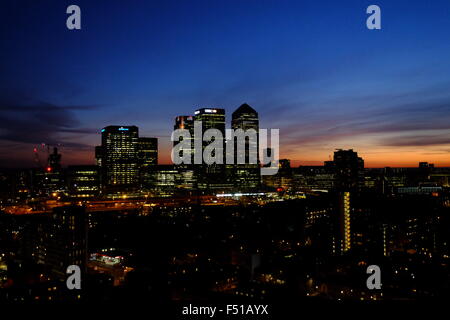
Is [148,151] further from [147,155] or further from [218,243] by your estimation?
[218,243]

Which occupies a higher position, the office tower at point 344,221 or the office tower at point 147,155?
the office tower at point 147,155

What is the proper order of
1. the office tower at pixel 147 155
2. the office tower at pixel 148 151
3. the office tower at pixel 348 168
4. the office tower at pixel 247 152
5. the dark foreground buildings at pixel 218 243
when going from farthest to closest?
the office tower at pixel 148 151, the office tower at pixel 147 155, the office tower at pixel 247 152, the office tower at pixel 348 168, the dark foreground buildings at pixel 218 243

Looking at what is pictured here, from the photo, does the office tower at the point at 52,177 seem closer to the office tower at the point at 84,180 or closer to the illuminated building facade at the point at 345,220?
the office tower at the point at 84,180

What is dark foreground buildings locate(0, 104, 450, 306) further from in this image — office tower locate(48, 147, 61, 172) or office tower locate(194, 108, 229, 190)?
office tower locate(194, 108, 229, 190)

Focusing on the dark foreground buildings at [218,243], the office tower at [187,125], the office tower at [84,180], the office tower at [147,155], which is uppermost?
the office tower at [187,125]

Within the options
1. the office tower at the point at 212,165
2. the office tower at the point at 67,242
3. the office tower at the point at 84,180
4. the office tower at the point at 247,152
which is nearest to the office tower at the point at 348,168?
the office tower at the point at 247,152

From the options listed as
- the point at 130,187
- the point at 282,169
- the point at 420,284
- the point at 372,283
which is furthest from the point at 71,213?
the point at 282,169

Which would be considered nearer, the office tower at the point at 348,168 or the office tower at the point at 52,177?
the office tower at the point at 348,168
